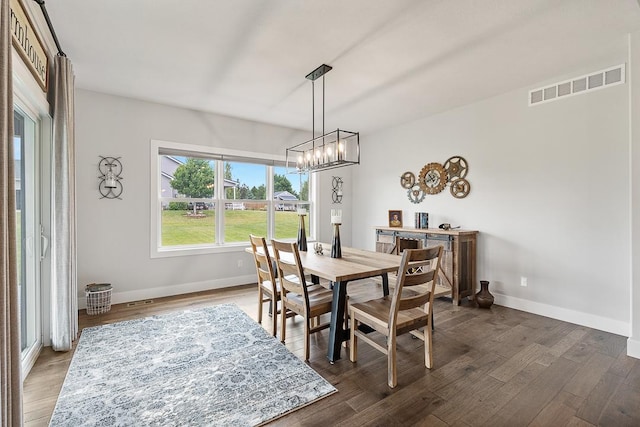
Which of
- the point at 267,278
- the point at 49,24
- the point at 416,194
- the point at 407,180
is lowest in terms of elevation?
the point at 267,278

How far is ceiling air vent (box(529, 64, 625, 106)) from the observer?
3007 mm

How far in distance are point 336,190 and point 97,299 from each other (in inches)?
A: 164

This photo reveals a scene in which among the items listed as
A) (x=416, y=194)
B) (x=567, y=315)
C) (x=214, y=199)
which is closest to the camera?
(x=567, y=315)

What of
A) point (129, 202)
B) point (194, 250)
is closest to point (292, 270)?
point (194, 250)

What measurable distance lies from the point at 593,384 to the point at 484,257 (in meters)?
2.04

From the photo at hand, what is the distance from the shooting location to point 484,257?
406 cm

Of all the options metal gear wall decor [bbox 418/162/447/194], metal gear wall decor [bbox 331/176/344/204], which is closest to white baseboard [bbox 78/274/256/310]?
metal gear wall decor [bbox 331/176/344/204]

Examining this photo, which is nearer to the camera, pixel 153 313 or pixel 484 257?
pixel 153 313

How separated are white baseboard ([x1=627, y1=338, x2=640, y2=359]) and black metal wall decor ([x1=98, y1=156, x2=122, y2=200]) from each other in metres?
5.65

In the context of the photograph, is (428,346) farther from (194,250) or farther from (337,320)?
(194,250)

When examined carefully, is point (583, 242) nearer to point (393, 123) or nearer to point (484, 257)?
point (484, 257)

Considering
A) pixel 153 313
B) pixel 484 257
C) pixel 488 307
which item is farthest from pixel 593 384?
pixel 153 313

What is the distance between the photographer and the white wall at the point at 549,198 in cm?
303

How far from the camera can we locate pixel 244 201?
4969mm
